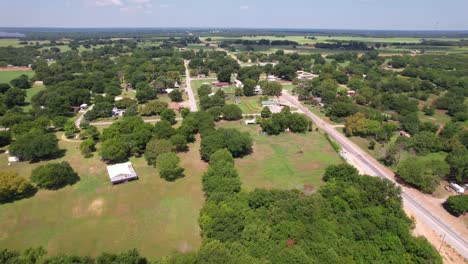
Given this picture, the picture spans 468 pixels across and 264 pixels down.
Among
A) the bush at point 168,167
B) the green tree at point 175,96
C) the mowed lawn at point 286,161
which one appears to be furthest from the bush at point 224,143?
the green tree at point 175,96

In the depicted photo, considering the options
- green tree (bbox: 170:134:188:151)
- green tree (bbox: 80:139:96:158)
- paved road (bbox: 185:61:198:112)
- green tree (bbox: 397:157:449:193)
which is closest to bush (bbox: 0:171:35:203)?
green tree (bbox: 80:139:96:158)

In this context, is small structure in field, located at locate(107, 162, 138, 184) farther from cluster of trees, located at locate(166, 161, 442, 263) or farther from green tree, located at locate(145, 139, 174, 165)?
cluster of trees, located at locate(166, 161, 442, 263)

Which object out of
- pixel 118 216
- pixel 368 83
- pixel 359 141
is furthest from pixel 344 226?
pixel 368 83

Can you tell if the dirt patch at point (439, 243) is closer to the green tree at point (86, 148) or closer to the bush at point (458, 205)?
the bush at point (458, 205)

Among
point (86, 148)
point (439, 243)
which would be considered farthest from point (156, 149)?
point (439, 243)

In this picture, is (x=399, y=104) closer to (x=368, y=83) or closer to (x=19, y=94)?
(x=368, y=83)
